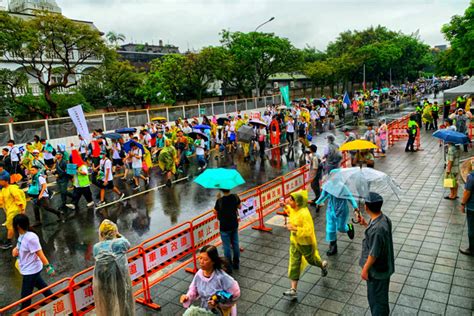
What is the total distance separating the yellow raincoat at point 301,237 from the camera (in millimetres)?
5695

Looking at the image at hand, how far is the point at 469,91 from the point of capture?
27.5 metres

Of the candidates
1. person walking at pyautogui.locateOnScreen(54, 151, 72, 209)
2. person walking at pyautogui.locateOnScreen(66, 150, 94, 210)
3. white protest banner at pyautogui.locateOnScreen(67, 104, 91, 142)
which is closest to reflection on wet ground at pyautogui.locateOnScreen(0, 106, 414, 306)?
person walking at pyautogui.locateOnScreen(66, 150, 94, 210)

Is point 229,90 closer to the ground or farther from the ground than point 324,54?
closer to the ground

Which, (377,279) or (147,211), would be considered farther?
(147,211)

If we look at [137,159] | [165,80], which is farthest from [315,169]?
[165,80]

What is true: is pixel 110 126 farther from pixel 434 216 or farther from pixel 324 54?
pixel 324 54

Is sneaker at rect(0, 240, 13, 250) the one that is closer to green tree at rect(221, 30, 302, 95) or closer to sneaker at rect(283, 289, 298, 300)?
sneaker at rect(283, 289, 298, 300)

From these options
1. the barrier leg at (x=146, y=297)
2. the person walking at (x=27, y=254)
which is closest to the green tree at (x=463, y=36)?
the barrier leg at (x=146, y=297)

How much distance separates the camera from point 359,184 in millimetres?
6367

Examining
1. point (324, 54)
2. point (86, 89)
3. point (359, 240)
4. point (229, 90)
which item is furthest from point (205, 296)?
point (324, 54)

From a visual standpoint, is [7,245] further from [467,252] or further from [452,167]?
[452,167]

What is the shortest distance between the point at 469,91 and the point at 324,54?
A: 41.1 meters

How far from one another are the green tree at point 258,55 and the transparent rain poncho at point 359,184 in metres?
33.1

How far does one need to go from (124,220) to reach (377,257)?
7.55m
